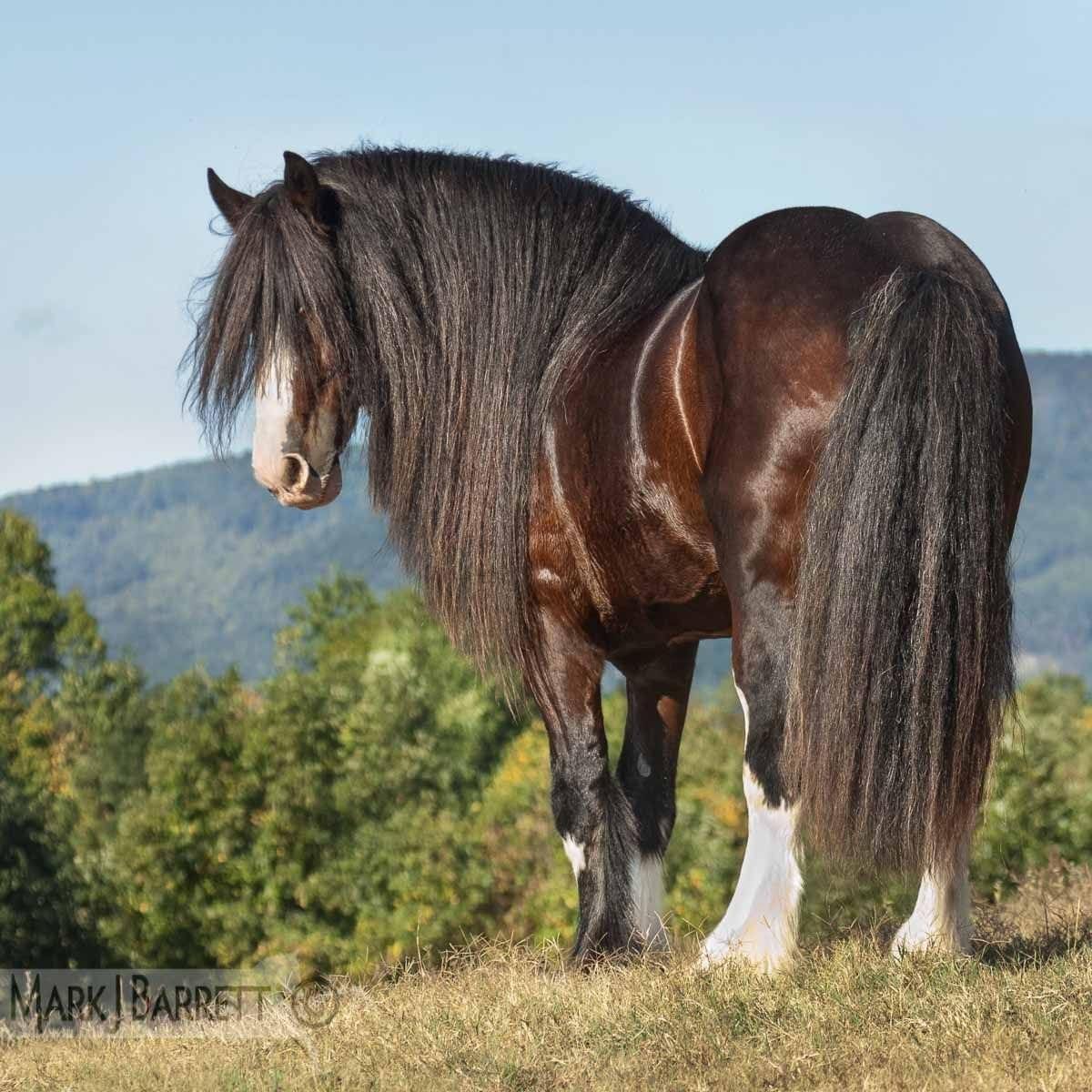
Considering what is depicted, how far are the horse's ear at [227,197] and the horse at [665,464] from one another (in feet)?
0.04

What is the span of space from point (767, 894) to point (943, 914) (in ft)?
1.98

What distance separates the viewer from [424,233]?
5531mm

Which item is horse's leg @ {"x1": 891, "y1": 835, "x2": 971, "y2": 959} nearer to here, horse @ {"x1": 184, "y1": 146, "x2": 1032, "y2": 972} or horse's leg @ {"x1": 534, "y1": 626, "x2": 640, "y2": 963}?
horse @ {"x1": 184, "y1": 146, "x2": 1032, "y2": 972}

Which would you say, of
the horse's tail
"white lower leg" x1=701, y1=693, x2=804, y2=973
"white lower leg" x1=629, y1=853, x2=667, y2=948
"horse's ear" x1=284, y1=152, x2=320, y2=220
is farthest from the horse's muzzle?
the horse's tail

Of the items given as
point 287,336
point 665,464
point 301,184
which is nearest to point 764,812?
point 665,464

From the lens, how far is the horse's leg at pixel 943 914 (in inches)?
184

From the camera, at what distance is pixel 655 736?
577 centimetres

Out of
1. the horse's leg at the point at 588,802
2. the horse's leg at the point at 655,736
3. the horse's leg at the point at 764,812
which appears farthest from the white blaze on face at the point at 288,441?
the horse's leg at the point at 764,812

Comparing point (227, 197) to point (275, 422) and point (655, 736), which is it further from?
point (655, 736)

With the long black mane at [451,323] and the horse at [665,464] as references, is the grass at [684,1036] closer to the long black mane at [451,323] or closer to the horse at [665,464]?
the horse at [665,464]

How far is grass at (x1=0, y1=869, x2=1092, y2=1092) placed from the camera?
142 inches

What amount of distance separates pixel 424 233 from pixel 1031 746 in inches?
597

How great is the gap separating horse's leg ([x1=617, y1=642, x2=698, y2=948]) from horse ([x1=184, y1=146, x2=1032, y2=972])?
1 cm

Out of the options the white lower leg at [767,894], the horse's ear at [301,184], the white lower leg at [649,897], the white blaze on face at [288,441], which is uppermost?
the horse's ear at [301,184]
